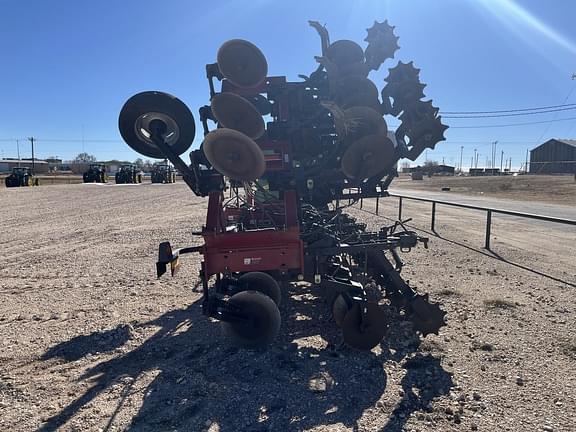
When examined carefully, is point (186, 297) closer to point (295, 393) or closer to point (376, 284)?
point (376, 284)

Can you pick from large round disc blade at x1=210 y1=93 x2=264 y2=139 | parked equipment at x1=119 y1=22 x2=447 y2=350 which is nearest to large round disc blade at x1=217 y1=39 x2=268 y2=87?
parked equipment at x1=119 y1=22 x2=447 y2=350

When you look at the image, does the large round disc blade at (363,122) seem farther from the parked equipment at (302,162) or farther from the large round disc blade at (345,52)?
the large round disc blade at (345,52)

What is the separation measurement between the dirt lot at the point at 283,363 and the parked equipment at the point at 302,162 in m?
0.37

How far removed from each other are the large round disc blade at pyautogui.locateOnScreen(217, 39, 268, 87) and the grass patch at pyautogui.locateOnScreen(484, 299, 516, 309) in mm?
3847

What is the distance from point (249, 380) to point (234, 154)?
6.19ft

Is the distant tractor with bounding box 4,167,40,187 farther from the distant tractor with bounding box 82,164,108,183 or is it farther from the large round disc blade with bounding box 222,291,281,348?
the large round disc blade with bounding box 222,291,281,348

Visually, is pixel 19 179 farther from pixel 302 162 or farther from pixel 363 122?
pixel 363 122

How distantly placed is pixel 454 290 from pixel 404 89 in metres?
3.18

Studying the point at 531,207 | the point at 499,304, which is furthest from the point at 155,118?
the point at 531,207

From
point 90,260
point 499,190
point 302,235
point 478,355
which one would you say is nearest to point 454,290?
point 478,355

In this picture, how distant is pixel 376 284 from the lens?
17.4 feet

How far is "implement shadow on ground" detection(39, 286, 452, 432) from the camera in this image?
10.9 feet

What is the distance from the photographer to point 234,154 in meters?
3.74

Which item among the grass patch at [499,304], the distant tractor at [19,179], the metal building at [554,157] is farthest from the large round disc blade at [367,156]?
the metal building at [554,157]
